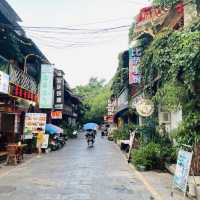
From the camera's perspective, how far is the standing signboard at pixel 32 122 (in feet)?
80.7

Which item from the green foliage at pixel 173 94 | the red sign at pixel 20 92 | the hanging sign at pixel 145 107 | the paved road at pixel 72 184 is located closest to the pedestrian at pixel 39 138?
the red sign at pixel 20 92

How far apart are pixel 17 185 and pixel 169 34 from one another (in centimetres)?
623

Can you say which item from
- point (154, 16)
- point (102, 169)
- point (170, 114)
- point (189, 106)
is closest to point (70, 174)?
point (102, 169)

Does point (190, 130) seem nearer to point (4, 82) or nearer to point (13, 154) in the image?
point (4, 82)

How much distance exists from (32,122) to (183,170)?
16.2 meters

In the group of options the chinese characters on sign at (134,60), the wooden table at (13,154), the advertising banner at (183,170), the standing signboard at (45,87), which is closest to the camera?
the advertising banner at (183,170)

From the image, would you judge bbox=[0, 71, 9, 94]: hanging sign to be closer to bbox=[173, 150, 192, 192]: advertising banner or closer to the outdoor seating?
the outdoor seating

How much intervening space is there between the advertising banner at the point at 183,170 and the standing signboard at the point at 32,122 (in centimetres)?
1560

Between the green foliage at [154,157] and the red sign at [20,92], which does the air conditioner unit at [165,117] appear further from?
the red sign at [20,92]

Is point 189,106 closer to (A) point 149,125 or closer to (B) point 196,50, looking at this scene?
(B) point 196,50

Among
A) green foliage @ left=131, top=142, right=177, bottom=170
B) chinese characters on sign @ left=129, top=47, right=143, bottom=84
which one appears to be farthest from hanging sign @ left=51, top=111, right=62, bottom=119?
green foliage @ left=131, top=142, right=177, bottom=170

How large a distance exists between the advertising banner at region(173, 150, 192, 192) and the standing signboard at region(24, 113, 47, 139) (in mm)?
15598

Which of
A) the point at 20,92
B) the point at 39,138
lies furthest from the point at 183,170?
the point at 39,138

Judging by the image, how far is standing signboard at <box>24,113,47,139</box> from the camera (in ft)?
80.7
